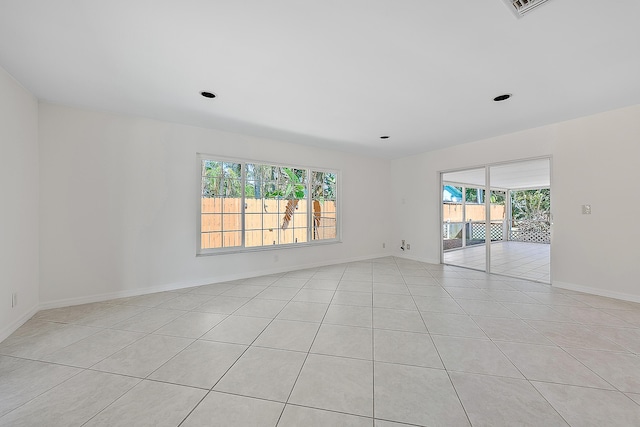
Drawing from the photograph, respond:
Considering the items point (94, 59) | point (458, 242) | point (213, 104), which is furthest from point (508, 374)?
point (458, 242)

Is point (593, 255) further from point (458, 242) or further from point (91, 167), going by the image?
point (91, 167)

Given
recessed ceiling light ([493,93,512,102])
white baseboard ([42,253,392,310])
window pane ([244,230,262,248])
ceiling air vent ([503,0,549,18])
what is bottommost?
white baseboard ([42,253,392,310])

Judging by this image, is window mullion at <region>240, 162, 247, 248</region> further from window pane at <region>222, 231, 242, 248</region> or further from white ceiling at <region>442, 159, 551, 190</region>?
white ceiling at <region>442, 159, 551, 190</region>

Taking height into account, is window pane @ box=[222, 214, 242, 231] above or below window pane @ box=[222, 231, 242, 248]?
above

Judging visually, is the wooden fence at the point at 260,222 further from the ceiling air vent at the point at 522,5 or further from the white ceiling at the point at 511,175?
the ceiling air vent at the point at 522,5

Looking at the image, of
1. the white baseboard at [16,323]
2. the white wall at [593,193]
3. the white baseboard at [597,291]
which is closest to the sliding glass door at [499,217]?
the white baseboard at [597,291]

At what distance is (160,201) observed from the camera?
360 centimetres

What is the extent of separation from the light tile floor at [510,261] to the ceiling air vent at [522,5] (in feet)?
13.3

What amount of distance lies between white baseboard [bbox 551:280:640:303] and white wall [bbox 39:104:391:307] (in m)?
4.84

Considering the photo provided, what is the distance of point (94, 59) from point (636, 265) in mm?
6524

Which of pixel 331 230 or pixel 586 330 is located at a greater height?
pixel 331 230

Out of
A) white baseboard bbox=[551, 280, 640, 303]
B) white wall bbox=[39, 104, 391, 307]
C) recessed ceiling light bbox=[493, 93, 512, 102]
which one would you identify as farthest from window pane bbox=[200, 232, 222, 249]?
white baseboard bbox=[551, 280, 640, 303]

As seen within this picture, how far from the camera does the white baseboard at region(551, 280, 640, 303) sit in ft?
10.3

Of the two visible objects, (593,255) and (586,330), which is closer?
(586,330)
